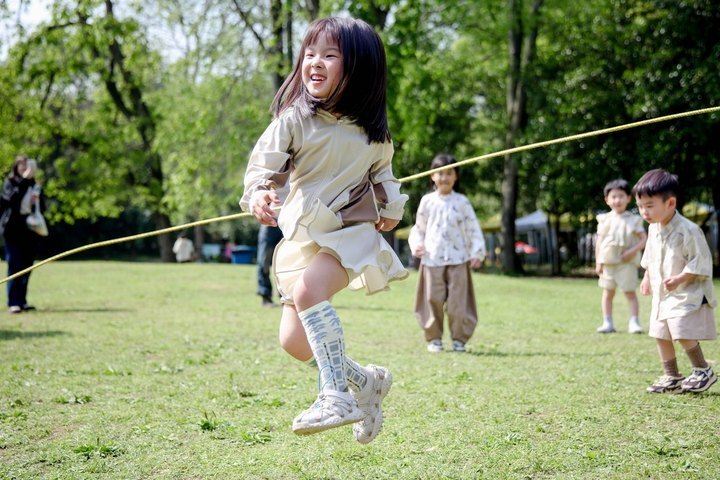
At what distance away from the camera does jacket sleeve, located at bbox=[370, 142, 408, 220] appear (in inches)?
160

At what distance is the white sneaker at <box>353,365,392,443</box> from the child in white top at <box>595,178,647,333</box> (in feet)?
22.6

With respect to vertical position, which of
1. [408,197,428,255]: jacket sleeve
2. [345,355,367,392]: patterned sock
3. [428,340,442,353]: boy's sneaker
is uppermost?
[408,197,428,255]: jacket sleeve

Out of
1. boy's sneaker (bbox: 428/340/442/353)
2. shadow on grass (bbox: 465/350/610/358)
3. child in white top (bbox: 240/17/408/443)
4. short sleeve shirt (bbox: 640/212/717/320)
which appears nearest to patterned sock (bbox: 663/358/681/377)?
short sleeve shirt (bbox: 640/212/717/320)

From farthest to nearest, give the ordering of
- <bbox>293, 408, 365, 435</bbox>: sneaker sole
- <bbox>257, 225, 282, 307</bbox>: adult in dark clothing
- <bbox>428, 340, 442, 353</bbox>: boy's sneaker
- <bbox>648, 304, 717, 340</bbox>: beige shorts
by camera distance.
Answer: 1. <bbox>257, 225, 282, 307</bbox>: adult in dark clothing
2. <bbox>428, 340, 442, 353</bbox>: boy's sneaker
3. <bbox>648, 304, 717, 340</bbox>: beige shorts
4. <bbox>293, 408, 365, 435</bbox>: sneaker sole

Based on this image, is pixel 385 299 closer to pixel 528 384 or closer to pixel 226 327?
pixel 226 327

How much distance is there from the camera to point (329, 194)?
12.3 ft

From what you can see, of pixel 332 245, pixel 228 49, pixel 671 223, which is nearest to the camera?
pixel 332 245

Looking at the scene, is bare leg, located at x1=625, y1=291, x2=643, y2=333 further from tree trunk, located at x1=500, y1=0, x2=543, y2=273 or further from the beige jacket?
tree trunk, located at x1=500, y1=0, x2=543, y2=273

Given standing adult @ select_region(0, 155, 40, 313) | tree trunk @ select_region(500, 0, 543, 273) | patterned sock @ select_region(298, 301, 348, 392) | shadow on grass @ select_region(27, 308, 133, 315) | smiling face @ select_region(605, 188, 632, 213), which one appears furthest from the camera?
tree trunk @ select_region(500, 0, 543, 273)

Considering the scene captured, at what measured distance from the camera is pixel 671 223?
232 inches

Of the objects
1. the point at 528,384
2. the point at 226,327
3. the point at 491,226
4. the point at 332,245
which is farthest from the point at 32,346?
the point at 491,226

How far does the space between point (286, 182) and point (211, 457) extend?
161cm

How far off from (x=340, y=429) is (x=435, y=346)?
3.58 meters

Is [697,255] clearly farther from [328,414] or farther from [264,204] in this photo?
[264,204]
